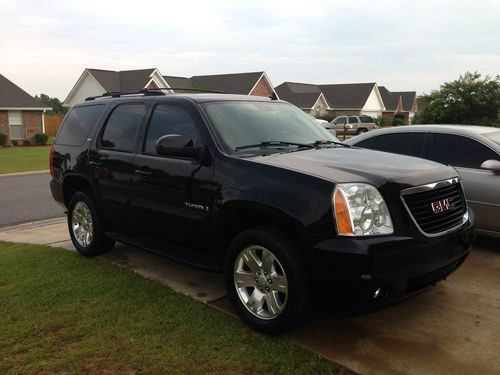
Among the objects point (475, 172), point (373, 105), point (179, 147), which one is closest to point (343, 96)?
point (373, 105)

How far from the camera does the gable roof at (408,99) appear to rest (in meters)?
81.1

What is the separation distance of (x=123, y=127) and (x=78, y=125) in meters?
1.07

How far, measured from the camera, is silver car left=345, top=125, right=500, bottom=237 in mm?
5703

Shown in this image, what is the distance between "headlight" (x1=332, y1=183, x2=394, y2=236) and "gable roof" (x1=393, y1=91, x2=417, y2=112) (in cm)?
8207

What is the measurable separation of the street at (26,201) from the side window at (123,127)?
460 cm

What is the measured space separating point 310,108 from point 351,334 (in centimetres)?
5974

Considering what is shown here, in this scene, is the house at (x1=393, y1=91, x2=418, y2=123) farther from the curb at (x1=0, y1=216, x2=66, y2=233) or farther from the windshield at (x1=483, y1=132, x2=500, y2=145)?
the windshield at (x1=483, y1=132, x2=500, y2=145)

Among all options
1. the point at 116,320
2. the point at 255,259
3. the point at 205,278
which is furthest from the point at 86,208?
the point at 255,259

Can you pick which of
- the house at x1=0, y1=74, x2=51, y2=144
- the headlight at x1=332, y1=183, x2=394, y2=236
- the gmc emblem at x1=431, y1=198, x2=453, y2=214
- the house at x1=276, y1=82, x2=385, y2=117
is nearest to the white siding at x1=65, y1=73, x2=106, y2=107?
the house at x1=0, y1=74, x2=51, y2=144

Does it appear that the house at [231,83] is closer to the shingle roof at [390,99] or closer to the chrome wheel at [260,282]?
the shingle roof at [390,99]

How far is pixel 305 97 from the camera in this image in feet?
211

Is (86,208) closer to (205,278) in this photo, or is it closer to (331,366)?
(205,278)

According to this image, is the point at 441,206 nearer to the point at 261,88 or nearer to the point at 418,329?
the point at 418,329

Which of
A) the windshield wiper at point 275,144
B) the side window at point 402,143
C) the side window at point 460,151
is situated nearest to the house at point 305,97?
the side window at point 402,143
